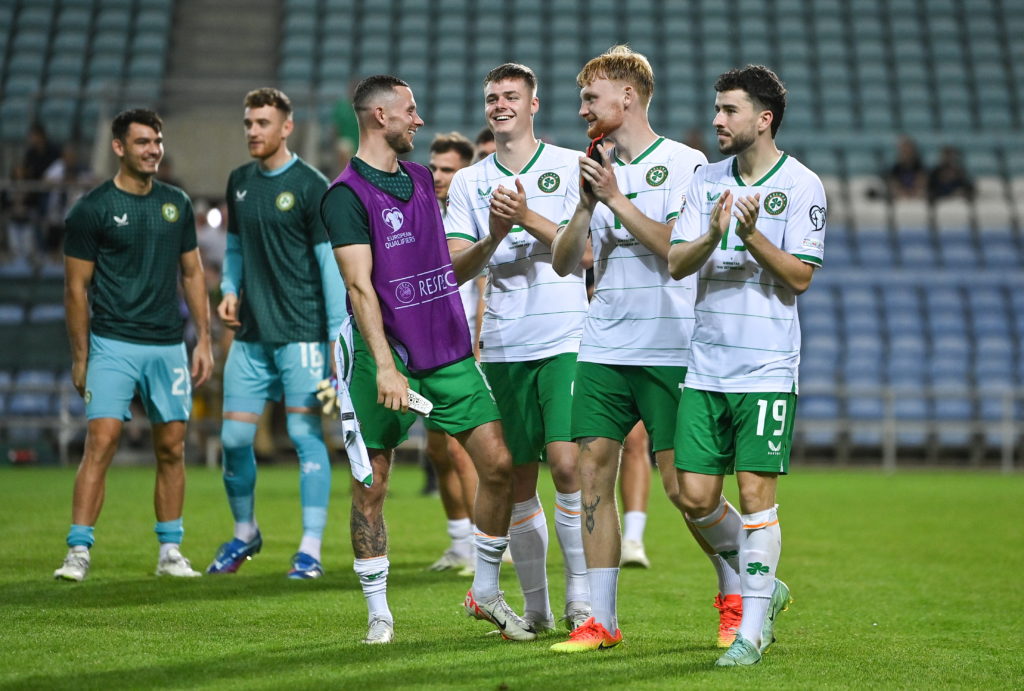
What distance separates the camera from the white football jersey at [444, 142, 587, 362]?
530 cm

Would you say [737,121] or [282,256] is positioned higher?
[737,121]

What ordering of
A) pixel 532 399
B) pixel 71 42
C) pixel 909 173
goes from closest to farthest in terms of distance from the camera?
pixel 532 399
pixel 909 173
pixel 71 42

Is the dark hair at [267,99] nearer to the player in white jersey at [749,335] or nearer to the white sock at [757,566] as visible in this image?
the player in white jersey at [749,335]

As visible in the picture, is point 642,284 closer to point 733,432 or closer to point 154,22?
point 733,432

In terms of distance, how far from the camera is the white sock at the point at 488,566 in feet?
16.8

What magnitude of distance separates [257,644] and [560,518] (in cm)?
131

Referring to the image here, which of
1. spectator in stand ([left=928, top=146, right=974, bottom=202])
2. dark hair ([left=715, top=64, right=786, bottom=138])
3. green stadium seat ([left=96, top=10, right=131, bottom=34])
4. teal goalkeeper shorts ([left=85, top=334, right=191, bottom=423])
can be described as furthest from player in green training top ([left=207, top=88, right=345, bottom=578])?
green stadium seat ([left=96, top=10, right=131, bottom=34])

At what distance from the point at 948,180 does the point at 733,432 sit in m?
15.4

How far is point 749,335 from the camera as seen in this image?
467 cm

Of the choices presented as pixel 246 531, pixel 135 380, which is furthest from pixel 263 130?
pixel 246 531

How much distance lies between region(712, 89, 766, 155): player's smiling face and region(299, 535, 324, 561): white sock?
10.9 ft

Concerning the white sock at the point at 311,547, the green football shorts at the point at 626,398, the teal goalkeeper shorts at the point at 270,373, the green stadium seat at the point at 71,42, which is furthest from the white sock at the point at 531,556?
the green stadium seat at the point at 71,42

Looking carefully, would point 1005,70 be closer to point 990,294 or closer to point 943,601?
point 990,294

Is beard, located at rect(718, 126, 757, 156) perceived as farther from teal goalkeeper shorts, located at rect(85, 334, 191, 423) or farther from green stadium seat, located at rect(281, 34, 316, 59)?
green stadium seat, located at rect(281, 34, 316, 59)
